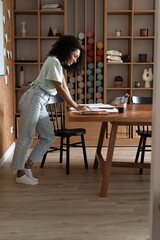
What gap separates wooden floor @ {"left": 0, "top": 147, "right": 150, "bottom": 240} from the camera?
256 cm

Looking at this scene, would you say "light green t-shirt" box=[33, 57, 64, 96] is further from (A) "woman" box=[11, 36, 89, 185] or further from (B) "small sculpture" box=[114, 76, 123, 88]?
(B) "small sculpture" box=[114, 76, 123, 88]

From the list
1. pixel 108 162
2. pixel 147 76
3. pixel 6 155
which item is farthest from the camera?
pixel 147 76

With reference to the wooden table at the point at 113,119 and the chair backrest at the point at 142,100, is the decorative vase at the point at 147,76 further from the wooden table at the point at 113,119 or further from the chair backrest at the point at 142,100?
the wooden table at the point at 113,119

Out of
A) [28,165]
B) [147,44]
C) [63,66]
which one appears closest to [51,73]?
[63,66]

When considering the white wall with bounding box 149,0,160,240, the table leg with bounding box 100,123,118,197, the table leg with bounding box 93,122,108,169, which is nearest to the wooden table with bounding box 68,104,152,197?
the table leg with bounding box 100,123,118,197

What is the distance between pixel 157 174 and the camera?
6.18ft

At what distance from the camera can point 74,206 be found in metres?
3.05

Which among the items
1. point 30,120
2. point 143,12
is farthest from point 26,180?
point 143,12

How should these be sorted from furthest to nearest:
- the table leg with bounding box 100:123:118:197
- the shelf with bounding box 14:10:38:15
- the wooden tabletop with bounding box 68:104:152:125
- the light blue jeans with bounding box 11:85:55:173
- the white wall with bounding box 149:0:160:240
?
1. the shelf with bounding box 14:10:38:15
2. the light blue jeans with bounding box 11:85:55:173
3. the table leg with bounding box 100:123:118:197
4. the wooden tabletop with bounding box 68:104:152:125
5. the white wall with bounding box 149:0:160:240

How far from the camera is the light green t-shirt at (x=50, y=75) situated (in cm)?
340

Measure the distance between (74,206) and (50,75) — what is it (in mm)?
1213

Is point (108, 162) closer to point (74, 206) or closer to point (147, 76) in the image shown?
point (74, 206)

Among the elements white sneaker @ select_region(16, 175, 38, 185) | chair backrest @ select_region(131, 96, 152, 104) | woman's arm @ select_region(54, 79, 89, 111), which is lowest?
white sneaker @ select_region(16, 175, 38, 185)

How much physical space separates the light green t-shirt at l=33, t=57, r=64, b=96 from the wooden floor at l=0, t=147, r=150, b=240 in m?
0.96
